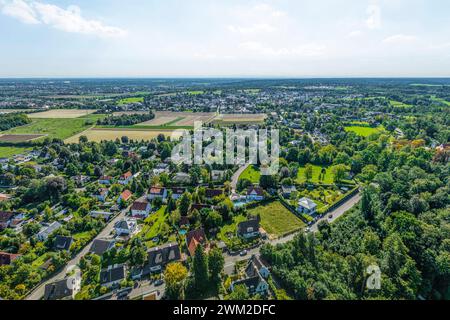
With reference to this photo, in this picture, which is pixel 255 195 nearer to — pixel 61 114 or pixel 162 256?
pixel 162 256

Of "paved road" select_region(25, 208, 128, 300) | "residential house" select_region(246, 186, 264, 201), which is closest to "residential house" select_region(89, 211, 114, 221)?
"paved road" select_region(25, 208, 128, 300)

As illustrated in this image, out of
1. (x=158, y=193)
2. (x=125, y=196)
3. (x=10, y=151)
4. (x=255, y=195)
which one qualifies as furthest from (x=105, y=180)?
(x=10, y=151)

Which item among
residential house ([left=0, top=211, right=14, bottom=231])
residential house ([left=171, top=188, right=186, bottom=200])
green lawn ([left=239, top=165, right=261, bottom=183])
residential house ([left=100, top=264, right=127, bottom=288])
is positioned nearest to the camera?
residential house ([left=100, top=264, right=127, bottom=288])

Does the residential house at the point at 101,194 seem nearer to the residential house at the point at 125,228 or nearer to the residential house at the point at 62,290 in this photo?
the residential house at the point at 125,228

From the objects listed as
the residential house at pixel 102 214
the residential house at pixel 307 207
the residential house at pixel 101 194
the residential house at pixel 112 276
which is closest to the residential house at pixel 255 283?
the residential house at pixel 112 276

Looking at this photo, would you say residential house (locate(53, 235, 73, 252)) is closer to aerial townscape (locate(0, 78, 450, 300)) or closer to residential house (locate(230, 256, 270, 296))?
aerial townscape (locate(0, 78, 450, 300))
